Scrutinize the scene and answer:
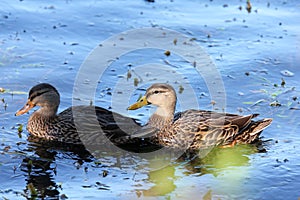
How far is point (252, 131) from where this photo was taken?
34.3 feet

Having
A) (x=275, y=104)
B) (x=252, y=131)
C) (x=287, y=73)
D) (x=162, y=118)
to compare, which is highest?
(x=287, y=73)

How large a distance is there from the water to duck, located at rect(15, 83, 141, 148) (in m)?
0.37

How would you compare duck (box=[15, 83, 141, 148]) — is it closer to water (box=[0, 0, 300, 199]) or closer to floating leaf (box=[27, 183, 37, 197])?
water (box=[0, 0, 300, 199])

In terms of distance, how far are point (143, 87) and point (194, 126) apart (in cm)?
214

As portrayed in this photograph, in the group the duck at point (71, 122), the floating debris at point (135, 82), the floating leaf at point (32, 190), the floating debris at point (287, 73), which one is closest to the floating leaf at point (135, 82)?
the floating debris at point (135, 82)

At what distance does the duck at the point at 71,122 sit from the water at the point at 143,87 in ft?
1.21

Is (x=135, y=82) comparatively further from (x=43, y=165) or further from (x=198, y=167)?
(x=43, y=165)

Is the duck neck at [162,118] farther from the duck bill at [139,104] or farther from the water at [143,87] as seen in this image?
the water at [143,87]

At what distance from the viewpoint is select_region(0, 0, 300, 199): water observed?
8.89 meters

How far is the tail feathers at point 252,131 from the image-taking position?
1046 centimetres

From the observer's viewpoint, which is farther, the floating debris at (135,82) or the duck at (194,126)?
the floating debris at (135,82)

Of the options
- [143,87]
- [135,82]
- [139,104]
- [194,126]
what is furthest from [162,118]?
[135,82]

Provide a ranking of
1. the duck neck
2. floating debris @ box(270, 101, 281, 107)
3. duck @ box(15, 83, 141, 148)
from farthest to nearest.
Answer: floating debris @ box(270, 101, 281, 107) → the duck neck → duck @ box(15, 83, 141, 148)

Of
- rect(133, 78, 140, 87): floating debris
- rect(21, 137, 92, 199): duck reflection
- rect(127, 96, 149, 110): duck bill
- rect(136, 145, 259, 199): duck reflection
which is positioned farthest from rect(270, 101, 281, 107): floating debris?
rect(21, 137, 92, 199): duck reflection
